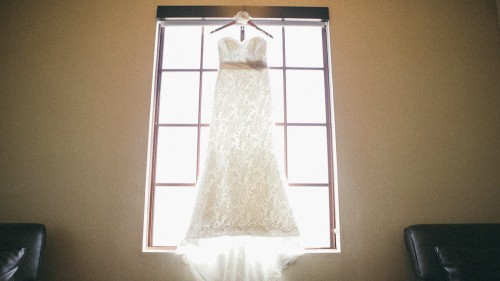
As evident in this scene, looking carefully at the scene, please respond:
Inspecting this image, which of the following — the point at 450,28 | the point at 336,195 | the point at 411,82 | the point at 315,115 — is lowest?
the point at 336,195

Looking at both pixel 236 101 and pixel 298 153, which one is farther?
pixel 298 153

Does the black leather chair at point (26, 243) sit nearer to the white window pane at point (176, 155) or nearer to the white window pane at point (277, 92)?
the white window pane at point (176, 155)

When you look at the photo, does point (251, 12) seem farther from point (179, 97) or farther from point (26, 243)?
point (26, 243)

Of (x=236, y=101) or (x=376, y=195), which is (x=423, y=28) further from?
(x=236, y=101)

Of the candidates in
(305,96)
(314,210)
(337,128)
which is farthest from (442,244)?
(305,96)

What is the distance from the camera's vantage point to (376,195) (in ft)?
7.04

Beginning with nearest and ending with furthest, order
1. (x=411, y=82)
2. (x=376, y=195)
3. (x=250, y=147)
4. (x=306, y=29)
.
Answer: (x=250, y=147)
(x=376, y=195)
(x=411, y=82)
(x=306, y=29)

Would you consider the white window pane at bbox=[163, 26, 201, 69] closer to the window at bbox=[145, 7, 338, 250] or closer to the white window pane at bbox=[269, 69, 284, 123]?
→ the window at bbox=[145, 7, 338, 250]

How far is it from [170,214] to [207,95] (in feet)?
3.08

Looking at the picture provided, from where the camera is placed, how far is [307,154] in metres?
2.37

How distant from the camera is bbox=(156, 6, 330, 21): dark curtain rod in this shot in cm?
242

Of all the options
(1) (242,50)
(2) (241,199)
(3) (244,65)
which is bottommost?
(2) (241,199)

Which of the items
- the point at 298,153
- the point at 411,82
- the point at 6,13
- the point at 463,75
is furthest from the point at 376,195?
the point at 6,13

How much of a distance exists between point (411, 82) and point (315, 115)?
0.73 m
